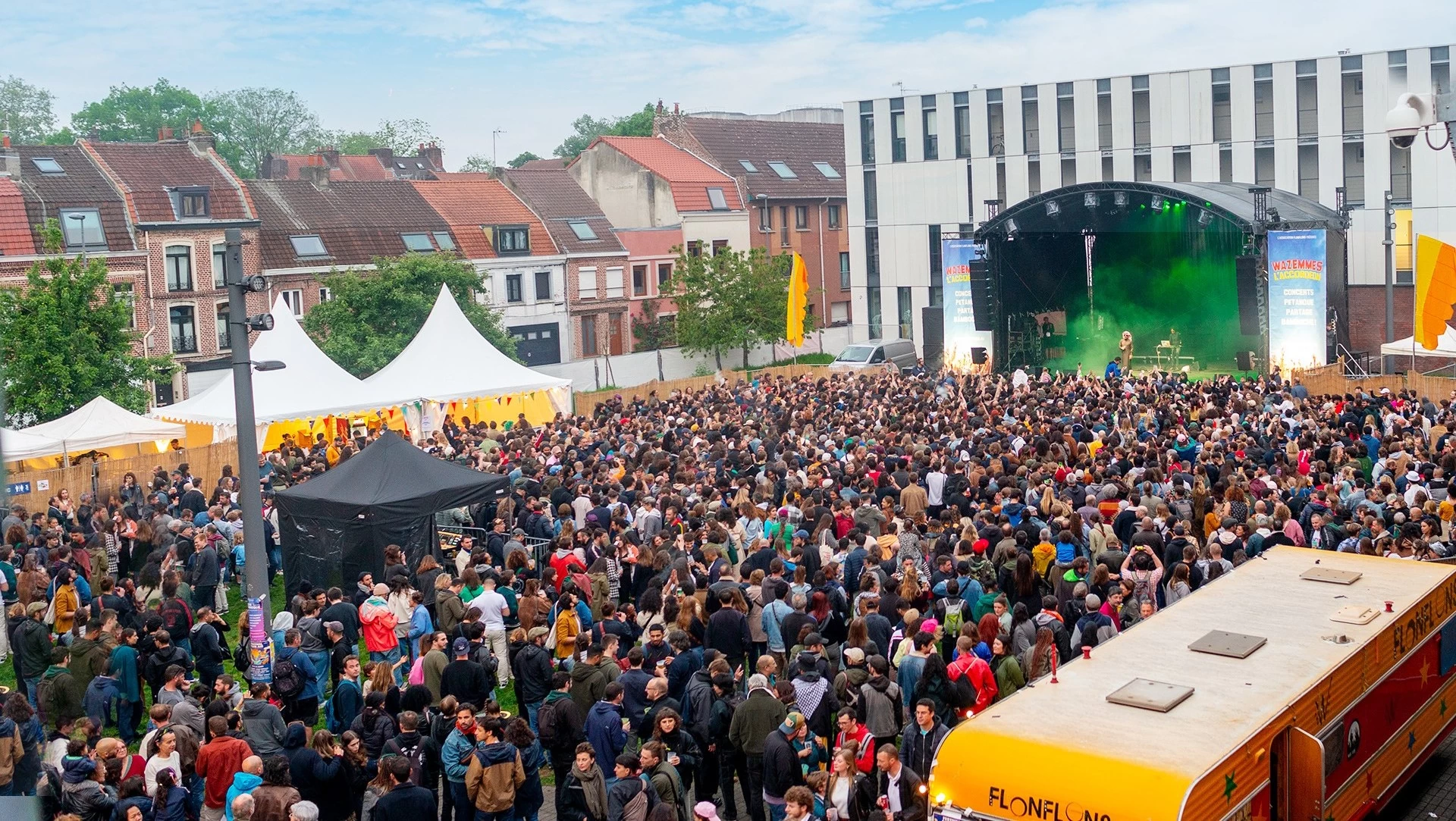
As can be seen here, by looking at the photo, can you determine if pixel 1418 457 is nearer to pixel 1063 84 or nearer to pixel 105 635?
pixel 105 635

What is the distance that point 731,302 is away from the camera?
4634cm

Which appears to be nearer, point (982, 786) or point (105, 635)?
point (982, 786)

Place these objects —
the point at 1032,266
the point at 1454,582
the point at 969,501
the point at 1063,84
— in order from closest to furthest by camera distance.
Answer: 1. the point at 1454,582
2. the point at 969,501
3. the point at 1032,266
4. the point at 1063,84

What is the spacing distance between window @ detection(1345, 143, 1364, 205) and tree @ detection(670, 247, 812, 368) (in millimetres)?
17763

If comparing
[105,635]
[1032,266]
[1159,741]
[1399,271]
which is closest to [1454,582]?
[1159,741]

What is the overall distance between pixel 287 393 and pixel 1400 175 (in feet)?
103

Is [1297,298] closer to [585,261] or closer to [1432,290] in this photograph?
[1432,290]

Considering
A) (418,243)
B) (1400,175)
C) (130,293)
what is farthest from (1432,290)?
(418,243)

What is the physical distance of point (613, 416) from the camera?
1029 inches

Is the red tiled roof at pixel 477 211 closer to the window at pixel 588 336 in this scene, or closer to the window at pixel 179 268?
the window at pixel 588 336

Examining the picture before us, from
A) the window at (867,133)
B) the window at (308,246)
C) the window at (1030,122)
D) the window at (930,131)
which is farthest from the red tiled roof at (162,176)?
the window at (1030,122)

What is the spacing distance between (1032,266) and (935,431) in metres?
17.2

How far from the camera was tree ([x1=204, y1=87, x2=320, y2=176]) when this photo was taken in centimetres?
8075

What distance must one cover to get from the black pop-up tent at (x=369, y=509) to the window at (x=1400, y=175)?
105 ft
